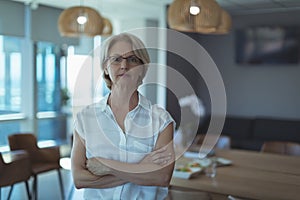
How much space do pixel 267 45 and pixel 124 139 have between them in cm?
501

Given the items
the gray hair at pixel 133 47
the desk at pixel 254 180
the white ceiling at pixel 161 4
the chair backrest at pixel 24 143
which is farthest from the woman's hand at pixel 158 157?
the white ceiling at pixel 161 4

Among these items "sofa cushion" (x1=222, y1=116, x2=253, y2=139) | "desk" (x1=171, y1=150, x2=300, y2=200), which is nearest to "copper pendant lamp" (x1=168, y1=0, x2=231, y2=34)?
"desk" (x1=171, y1=150, x2=300, y2=200)

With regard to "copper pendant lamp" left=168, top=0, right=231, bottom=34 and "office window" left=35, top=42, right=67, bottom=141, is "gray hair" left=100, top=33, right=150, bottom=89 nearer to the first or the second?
"copper pendant lamp" left=168, top=0, right=231, bottom=34

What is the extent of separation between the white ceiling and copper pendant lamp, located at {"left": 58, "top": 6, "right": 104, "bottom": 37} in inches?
55.7

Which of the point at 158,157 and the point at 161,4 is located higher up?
the point at 161,4

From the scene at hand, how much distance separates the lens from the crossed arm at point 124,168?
1576mm

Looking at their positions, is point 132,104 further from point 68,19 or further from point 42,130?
point 42,130

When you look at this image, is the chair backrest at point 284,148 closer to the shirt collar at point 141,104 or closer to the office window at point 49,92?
the shirt collar at point 141,104

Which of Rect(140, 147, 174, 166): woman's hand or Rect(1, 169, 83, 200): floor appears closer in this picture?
Rect(140, 147, 174, 166): woman's hand

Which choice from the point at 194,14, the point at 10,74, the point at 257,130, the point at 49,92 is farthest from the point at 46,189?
the point at 257,130

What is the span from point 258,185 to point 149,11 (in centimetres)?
443

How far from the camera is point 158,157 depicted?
159 cm

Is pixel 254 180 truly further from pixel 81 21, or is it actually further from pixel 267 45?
pixel 267 45

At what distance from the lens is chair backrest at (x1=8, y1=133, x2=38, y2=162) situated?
13.1ft
